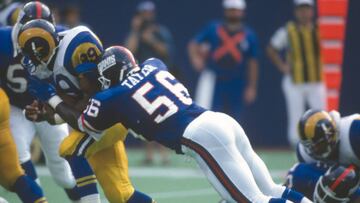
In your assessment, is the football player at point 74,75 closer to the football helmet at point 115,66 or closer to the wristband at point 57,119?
the wristband at point 57,119

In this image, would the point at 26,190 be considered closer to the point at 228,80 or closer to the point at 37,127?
the point at 37,127

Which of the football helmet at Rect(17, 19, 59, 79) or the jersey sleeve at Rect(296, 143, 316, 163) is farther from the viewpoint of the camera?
the jersey sleeve at Rect(296, 143, 316, 163)

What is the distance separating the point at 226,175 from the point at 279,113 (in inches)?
340

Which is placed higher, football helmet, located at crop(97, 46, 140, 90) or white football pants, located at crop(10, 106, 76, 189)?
football helmet, located at crop(97, 46, 140, 90)

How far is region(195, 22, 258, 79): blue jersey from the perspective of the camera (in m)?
11.3

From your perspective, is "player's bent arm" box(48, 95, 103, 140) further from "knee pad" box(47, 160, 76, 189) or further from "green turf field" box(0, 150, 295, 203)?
"green turf field" box(0, 150, 295, 203)

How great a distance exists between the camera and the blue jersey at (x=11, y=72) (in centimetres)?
693

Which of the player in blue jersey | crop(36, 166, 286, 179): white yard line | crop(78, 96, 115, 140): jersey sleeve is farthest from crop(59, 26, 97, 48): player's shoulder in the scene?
crop(36, 166, 286, 179): white yard line

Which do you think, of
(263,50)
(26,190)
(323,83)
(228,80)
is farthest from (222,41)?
(26,190)

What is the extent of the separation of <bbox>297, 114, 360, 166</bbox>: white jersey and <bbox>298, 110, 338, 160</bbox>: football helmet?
0.05 metres

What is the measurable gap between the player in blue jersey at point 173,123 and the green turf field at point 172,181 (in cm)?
241

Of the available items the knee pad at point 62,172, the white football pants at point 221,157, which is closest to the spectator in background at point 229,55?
the knee pad at point 62,172

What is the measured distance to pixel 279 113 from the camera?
46.4ft

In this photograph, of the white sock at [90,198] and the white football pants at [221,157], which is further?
the white sock at [90,198]
